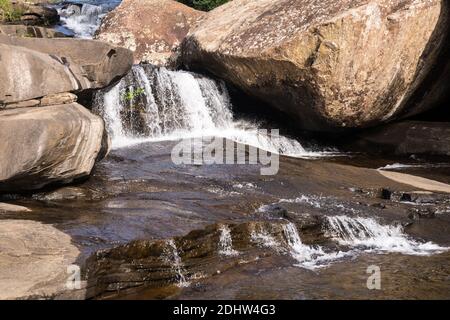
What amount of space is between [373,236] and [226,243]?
78.3 inches

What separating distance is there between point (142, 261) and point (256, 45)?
20.7ft

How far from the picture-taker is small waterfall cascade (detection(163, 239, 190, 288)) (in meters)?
6.08

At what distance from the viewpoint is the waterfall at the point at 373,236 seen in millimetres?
7336

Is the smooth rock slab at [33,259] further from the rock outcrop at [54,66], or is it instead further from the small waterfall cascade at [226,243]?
the rock outcrop at [54,66]

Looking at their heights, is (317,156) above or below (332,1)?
below

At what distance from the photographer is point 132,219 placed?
7.00m

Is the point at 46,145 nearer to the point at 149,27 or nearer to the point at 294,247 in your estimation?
the point at 294,247

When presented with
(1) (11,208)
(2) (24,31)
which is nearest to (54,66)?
(1) (11,208)

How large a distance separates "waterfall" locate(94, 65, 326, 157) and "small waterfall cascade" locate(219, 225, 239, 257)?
5232 millimetres

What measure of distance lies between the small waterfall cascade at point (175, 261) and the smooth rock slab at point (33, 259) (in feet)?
3.01

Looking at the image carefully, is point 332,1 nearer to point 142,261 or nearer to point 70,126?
point 70,126

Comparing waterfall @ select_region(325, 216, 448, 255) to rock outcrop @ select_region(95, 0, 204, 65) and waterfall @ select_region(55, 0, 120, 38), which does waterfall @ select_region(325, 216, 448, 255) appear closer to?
rock outcrop @ select_region(95, 0, 204, 65)

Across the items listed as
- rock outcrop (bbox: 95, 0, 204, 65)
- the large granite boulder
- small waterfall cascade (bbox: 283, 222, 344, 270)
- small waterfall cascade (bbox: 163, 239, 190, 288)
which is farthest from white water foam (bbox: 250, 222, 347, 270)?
rock outcrop (bbox: 95, 0, 204, 65)
